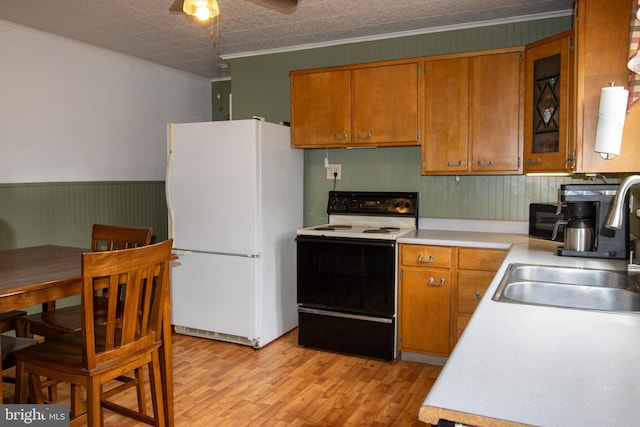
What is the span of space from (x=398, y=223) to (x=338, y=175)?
0.68 meters

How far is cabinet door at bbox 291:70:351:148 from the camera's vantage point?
12.0 ft

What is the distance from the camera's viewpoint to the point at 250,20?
3.47m

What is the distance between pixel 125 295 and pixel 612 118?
1.96 meters

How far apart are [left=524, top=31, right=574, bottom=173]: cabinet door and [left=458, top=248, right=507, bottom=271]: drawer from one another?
577 millimetres

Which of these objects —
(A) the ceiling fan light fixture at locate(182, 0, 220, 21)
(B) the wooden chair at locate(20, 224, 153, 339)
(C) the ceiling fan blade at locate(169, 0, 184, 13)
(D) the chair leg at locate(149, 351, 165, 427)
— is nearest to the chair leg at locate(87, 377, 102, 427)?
(D) the chair leg at locate(149, 351, 165, 427)

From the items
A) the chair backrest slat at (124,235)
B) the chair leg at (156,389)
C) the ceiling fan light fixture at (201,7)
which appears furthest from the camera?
the chair backrest slat at (124,235)

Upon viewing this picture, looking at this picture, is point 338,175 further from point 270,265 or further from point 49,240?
point 49,240

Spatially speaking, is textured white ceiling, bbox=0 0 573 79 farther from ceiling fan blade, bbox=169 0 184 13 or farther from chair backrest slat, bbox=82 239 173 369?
chair backrest slat, bbox=82 239 173 369

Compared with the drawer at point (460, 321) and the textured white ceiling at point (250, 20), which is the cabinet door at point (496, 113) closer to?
the textured white ceiling at point (250, 20)

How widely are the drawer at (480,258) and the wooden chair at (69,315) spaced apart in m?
1.91

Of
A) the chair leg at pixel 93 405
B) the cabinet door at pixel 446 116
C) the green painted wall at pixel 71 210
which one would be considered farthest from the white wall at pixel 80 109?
the cabinet door at pixel 446 116

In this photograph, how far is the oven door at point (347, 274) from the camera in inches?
128

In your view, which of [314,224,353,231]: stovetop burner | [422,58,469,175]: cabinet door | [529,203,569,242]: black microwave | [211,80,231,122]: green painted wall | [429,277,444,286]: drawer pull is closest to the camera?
[529,203,569,242]: black microwave

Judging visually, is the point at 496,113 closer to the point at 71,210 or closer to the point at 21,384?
the point at 21,384
